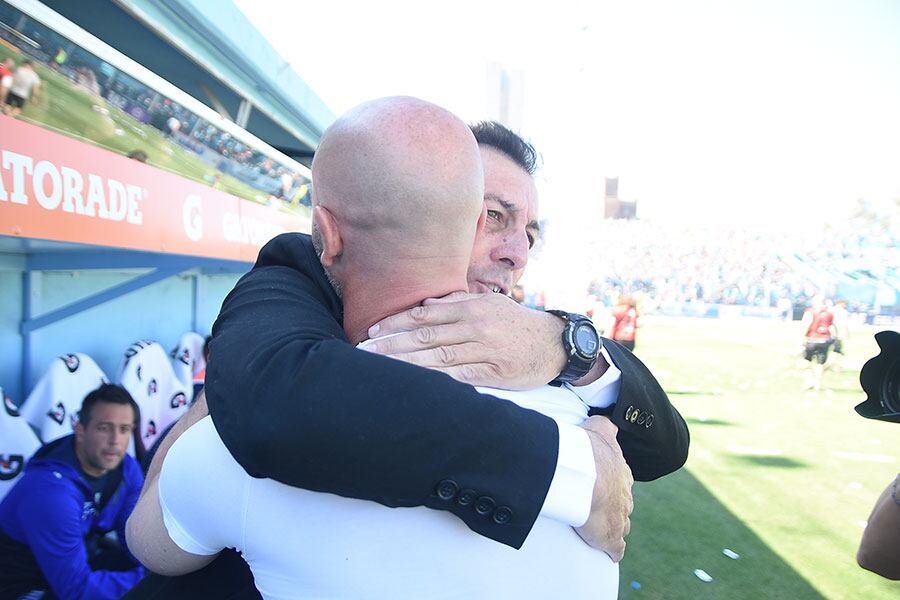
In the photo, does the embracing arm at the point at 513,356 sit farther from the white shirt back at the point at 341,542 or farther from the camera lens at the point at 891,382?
the camera lens at the point at 891,382

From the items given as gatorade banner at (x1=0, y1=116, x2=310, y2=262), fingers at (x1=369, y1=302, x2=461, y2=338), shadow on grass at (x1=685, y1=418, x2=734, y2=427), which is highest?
gatorade banner at (x1=0, y1=116, x2=310, y2=262)

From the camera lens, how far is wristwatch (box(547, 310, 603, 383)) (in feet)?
3.55

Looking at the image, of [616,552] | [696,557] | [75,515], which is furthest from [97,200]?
[696,557]

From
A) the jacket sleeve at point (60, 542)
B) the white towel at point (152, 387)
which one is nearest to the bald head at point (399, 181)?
the jacket sleeve at point (60, 542)

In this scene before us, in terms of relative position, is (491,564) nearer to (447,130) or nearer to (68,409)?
(447,130)

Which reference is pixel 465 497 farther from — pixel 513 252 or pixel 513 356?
pixel 513 252

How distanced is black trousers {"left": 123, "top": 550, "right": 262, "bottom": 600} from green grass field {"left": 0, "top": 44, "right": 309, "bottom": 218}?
1951mm

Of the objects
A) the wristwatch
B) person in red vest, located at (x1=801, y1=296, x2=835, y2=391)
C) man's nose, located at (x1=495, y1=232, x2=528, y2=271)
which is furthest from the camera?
person in red vest, located at (x1=801, y1=296, x2=835, y2=391)

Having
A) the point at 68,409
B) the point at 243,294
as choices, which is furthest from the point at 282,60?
the point at 243,294

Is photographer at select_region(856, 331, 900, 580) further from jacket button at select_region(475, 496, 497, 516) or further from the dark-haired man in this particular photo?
jacket button at select_region(475, 496, 497, 516)

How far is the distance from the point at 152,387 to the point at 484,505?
16.2 feet

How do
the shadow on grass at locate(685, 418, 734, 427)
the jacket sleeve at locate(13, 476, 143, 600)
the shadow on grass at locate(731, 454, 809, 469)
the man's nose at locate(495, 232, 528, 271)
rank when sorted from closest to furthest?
1. the man's nose at locate(495, 232, 528, 271)
2. the jacket sleeve at locate(13, 476, 143, 600)
3. the shadow on grass at locate(731, 454, 809, 469)
4. the shadow on grass at locate(685, 418, 734, 427)

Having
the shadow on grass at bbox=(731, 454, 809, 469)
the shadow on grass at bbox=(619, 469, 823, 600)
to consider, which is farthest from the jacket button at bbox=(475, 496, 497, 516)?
the shadow on grass at bbox=(731, 454, 809, 469)

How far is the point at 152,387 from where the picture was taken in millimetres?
4867
